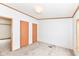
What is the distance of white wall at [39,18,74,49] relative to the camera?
4.01 metres

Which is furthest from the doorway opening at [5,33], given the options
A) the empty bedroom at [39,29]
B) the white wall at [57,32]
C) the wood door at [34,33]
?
the white wall at [57,32]

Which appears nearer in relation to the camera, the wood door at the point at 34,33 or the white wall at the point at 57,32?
the white wall at the point at 57,32

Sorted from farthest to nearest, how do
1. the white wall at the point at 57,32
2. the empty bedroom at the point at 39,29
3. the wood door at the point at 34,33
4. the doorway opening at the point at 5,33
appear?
the wood door at the point at 34,33 < the white wall at the point at 57,32 < the doorway opening at the point at 5,33 < the empty bedroom at the point at 39,29

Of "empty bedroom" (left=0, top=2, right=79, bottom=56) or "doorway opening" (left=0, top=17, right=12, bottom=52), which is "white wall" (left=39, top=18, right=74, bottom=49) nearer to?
"empty bedroom" (left=0, top=2, right=79, bottom=56)

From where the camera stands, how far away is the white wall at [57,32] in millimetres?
4005

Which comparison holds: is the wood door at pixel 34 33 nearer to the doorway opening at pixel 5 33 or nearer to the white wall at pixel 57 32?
the white wall at pixel 57 32

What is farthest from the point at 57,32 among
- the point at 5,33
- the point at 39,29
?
the point at 5,33

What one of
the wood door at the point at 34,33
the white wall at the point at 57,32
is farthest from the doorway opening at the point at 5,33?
the white wall at the point at 57,32

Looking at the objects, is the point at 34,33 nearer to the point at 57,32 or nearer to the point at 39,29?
the point at 39,29

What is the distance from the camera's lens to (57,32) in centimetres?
442

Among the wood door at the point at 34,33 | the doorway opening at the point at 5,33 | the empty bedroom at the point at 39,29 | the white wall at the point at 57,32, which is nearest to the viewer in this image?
the empty bedroom at the point at 39,29

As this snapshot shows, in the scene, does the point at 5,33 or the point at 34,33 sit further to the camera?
the point at 34,33

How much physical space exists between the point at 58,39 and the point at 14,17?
2.45 metres

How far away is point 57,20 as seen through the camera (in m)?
4.30
